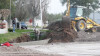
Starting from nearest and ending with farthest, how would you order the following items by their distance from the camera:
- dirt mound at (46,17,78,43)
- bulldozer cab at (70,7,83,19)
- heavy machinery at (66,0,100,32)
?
dirt mound at (46,17,78,43) → heavy machinery at (66,0,100,32) → bulldozer cab at (70,7,83,19)

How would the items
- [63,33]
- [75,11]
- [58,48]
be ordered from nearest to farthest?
[58,48], [63,33], [75,11]

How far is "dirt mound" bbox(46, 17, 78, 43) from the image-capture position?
2409cm

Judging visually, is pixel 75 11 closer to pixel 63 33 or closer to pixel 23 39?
pixel 63 33

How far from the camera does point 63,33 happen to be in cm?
2434

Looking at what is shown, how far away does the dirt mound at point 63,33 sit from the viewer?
24.1 metres

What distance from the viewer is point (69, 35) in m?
24.2

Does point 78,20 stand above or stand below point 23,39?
above

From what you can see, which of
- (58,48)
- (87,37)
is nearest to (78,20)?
(87,37)

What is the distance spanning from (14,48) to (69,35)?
921cm

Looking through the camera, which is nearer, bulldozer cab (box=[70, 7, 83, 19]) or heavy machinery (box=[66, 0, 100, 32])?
heavy machinery (box=[66, 0, 100, 32])

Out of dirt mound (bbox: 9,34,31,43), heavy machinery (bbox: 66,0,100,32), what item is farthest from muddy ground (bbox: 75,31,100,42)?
dirt mound (bbox: 9,34,31,43)

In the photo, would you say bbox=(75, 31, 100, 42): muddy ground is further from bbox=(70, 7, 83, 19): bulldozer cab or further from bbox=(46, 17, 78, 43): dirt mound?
bbox=(70, 7, 83, 19): bulldozer cab

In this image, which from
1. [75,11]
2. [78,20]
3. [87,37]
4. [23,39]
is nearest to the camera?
[87,37]

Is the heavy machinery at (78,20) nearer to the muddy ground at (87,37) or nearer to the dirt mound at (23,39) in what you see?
the muddy ground at (87,37)
